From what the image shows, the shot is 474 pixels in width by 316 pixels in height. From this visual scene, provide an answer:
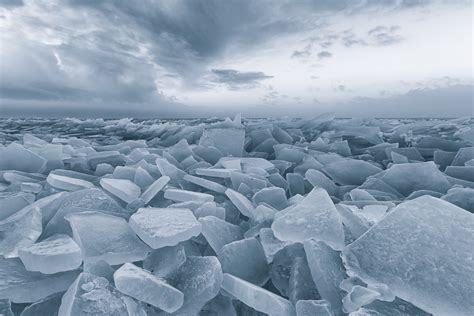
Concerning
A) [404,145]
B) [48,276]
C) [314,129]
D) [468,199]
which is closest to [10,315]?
[48,276]

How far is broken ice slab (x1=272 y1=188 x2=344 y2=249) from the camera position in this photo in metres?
0.79

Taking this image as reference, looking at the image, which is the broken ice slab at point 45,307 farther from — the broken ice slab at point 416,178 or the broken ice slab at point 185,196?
the broken ice slab at point 416,178

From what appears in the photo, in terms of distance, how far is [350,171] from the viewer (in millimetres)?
1558

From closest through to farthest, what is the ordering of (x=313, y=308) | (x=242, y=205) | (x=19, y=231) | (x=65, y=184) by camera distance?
1. (x=313, y=308)
2. (x=19, y=231)
3. (x=242, y=205)
4. (x=65, y=184)

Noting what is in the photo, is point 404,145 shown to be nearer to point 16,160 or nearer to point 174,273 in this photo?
point 174,273

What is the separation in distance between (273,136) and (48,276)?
1954 mm

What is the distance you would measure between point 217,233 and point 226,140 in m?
1.24

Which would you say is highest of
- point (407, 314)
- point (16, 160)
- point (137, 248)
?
point (16, 160)

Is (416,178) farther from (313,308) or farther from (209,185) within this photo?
(313,308)

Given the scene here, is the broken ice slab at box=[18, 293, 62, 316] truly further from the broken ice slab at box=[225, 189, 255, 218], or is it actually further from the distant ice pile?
the broken ice slab at box=[225, 189, 255, 218]

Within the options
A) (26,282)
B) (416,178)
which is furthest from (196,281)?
(416,178)

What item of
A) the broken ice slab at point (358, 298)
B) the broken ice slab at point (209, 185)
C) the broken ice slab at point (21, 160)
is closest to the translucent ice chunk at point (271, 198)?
the broken ice slab at point (209, 185)

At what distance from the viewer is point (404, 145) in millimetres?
2418

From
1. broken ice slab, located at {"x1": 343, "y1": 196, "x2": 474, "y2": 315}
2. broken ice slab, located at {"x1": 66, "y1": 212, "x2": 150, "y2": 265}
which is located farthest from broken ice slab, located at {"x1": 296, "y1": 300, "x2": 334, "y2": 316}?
broken ice slab, located at {"x1": 66, "y1": 212, "x2": 150, "y2": 265}
